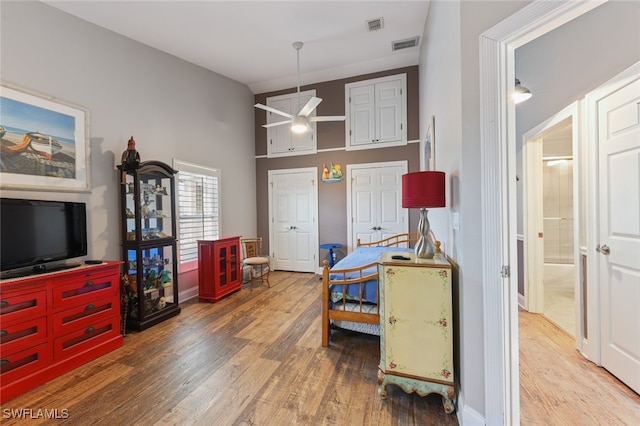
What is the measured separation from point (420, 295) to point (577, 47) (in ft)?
8.76

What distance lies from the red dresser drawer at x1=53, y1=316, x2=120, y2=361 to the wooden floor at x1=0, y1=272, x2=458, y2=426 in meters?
0.17

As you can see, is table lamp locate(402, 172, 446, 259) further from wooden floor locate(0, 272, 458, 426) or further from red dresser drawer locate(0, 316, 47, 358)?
red dresser drawer locate(0, 316, 47, 358)

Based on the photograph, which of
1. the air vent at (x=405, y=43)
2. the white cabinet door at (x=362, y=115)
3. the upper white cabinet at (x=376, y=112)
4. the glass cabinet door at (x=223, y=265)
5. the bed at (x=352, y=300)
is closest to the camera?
the bed at (x=352, y=300)

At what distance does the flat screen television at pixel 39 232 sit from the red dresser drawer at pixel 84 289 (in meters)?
0.23

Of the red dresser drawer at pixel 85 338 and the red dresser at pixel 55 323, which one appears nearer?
the red dresser at pixel 55 323

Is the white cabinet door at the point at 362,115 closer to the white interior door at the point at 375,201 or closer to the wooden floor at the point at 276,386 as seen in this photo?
the white interior door at the point at 375,201

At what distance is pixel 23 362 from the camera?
2.05 metres

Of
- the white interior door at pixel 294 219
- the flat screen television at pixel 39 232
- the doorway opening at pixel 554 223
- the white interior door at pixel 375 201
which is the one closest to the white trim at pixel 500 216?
the doorway opening at pixel 554 223

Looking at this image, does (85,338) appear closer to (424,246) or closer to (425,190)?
(424,246)

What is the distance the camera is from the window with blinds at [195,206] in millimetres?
4083

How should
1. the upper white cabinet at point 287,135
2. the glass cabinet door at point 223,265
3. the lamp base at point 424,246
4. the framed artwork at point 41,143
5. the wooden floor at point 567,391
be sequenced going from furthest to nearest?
1. the upper white cabinet at point 287,135
2. the glass cabinet door at point 223,265
3. the framed artwork at point 41,143
4. the lamp base at point 424,246
5. the wooden floor at point 567,391

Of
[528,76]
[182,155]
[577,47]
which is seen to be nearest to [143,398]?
[182,155]

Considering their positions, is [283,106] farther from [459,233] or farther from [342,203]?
[459,233]

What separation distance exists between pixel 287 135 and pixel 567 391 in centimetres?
528
